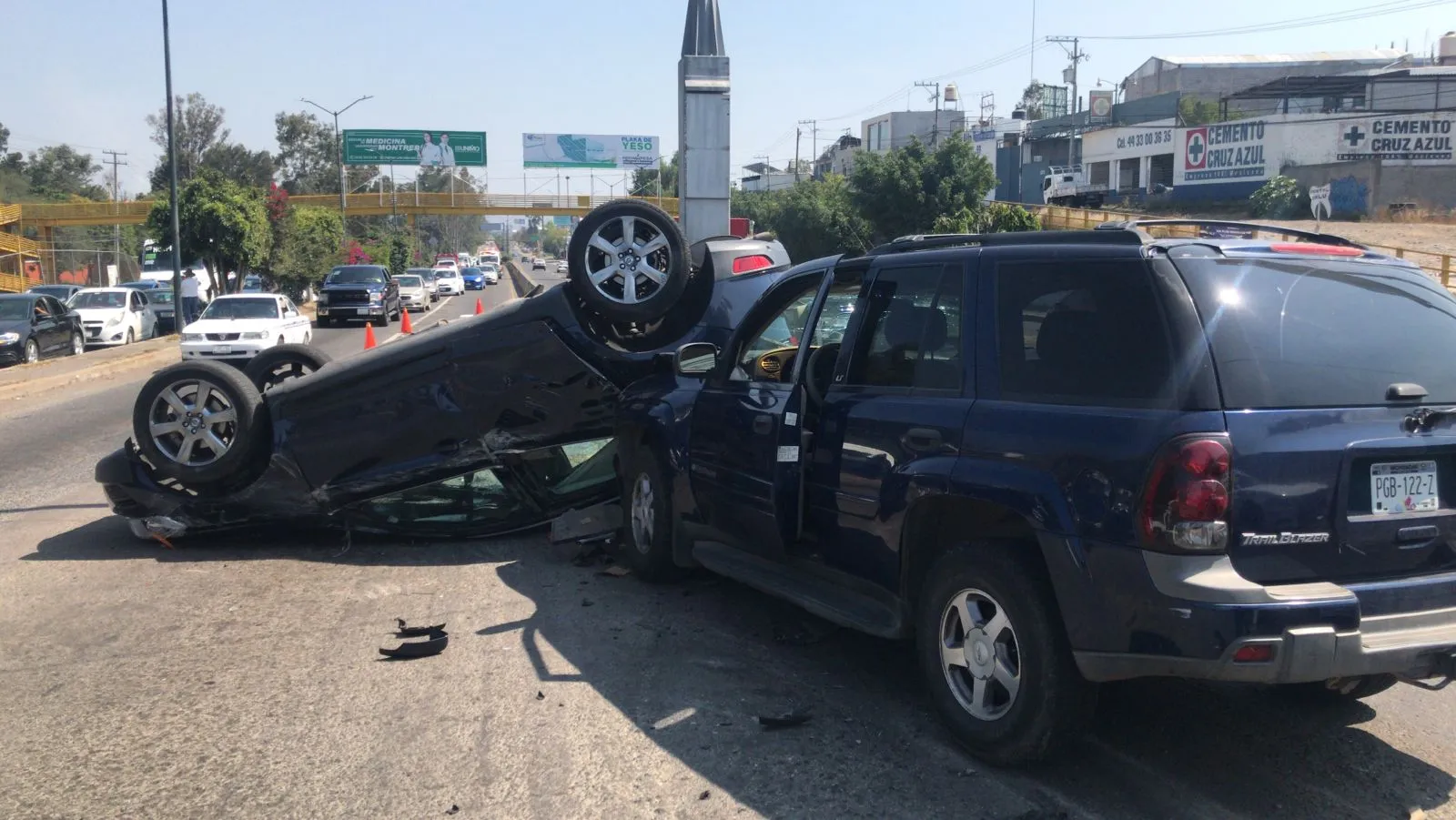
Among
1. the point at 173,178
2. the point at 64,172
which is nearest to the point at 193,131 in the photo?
the point at 64,172

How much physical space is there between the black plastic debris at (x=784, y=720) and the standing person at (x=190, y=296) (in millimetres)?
31456

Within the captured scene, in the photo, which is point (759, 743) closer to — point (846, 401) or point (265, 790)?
point (846, 401)

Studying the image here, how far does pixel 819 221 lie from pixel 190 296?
27.5m

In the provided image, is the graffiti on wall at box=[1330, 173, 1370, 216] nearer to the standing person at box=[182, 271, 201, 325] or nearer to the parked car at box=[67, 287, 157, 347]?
the standing person at box=[182, 271, 201, 325]

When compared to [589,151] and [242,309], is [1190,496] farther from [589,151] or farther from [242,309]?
[589,151]

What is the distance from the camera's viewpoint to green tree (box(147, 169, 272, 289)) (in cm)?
3631

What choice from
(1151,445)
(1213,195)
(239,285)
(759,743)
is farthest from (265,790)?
(1213,195)

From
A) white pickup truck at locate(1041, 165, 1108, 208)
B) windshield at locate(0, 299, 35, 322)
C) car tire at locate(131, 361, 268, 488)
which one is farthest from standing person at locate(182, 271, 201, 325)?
white pickup truck at locate(1041, 165, 1108, 208)

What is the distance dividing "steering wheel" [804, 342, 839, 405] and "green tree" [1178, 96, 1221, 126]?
67882 millimetres

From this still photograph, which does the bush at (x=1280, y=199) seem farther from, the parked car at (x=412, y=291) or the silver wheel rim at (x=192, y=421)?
the silver wheel rim at (x=192, y=421)

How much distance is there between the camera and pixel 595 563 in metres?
7.81

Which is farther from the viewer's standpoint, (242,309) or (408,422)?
(242,309)

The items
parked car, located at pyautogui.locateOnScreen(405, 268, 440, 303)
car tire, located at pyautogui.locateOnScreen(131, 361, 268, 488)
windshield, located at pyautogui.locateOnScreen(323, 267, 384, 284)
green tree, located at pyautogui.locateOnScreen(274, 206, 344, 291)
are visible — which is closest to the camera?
car tire, located at pyautogui.locateOnScreen(131, 361, 268, 488)

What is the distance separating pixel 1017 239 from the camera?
4.73 m
